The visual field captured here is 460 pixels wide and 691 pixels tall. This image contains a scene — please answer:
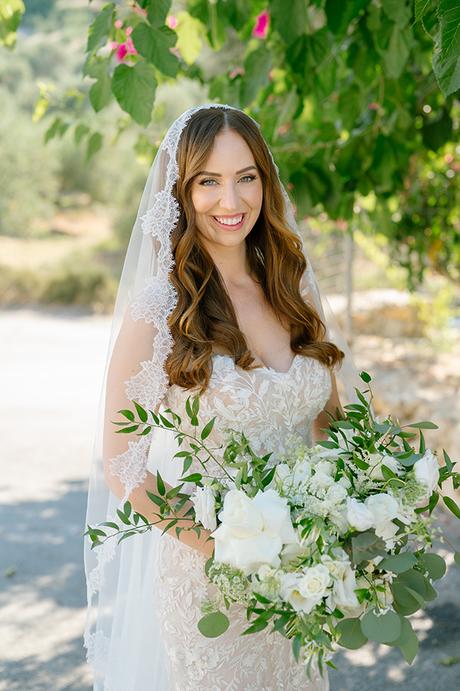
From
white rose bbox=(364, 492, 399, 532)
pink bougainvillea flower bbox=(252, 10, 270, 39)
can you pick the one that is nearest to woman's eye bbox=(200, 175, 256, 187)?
white rose bbox=(364, 492, 399, 532)

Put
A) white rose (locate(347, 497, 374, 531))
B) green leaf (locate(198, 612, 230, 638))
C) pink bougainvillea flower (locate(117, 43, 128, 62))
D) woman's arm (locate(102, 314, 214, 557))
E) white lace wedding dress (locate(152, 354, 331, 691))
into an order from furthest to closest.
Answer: pink bougainvillea flower (locate(117, 43, 128, 62)) < white lace wedding dress (locate(152, 354, 331, 691)) < woman's arm (locate(102, 314, 214, 557)) < green leaf (locate(198, 612, 230, 638)) < white rose (locate(347, 497, 374, 531))

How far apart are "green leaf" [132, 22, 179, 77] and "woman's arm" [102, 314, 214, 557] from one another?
674 mm

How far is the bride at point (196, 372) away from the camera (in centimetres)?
213

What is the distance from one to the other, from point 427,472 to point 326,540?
256 mm

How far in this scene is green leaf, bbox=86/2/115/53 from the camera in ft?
7.45

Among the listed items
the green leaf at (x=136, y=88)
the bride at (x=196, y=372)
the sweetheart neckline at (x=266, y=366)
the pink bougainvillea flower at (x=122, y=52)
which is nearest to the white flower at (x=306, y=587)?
the bride at (x=196, y=372)

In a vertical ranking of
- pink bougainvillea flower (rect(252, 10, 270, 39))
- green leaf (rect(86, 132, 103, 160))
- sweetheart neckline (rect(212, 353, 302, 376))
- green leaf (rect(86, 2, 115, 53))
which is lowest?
sweetheart neckline (rect(212, 353, 302, 376))

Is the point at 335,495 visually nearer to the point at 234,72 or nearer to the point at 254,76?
the point at 254,76

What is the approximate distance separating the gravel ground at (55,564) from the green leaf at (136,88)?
244 cm

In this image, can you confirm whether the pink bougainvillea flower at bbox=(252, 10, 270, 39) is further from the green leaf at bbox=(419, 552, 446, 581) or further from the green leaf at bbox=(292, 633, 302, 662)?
the green leaf at bbox=(292, 633, 302, 662)

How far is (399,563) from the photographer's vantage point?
1602 mm

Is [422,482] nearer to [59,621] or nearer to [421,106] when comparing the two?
[421,106]

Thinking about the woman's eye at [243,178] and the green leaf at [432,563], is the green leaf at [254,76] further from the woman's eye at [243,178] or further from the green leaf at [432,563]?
the green leaf at [432,563]

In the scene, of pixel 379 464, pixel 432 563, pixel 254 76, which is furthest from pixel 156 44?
pixel 432 563
